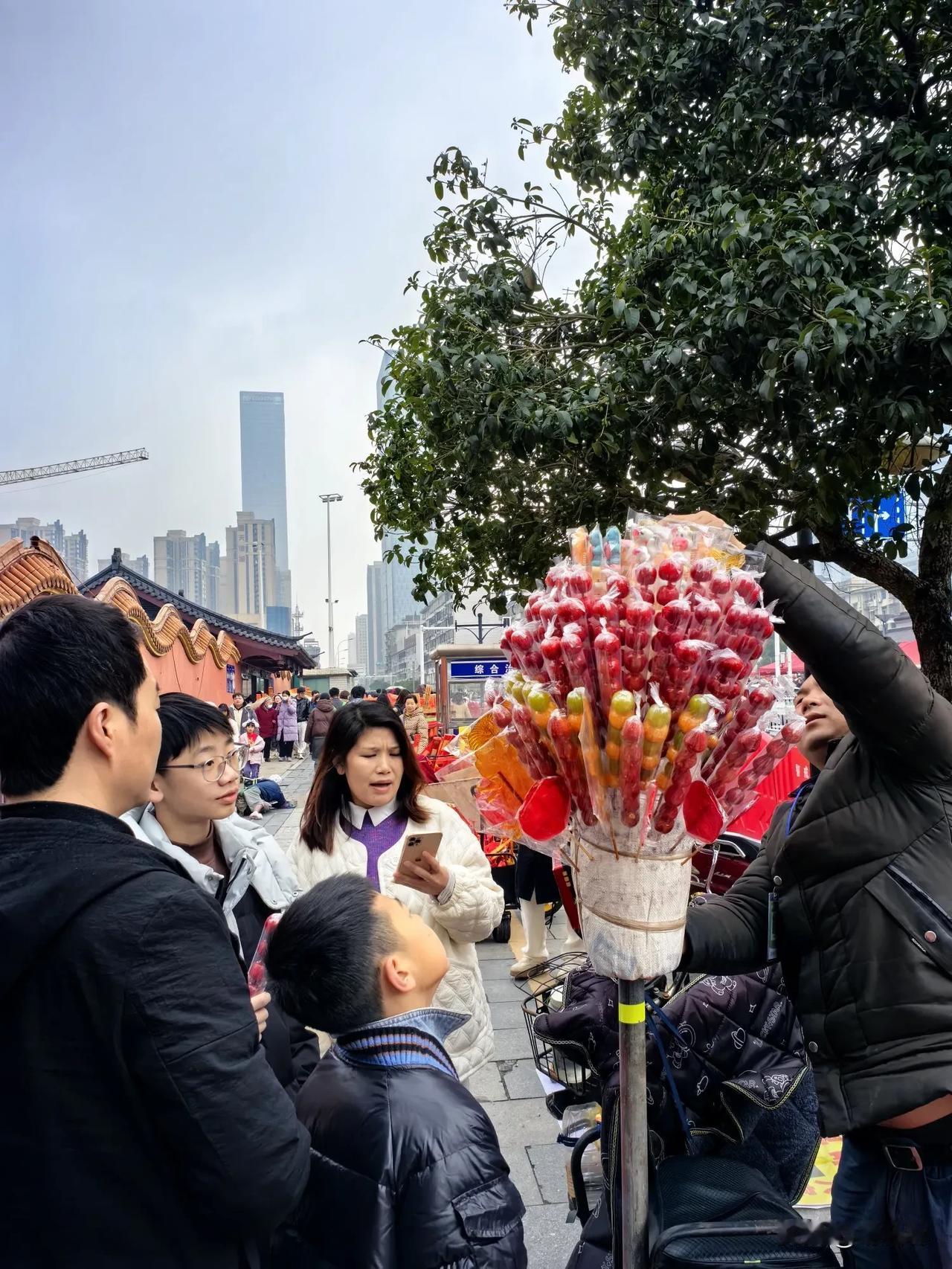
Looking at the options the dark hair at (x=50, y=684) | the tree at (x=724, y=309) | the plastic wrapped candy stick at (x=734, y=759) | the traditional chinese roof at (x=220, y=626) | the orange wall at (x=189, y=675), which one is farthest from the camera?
the traditional chinese roof at (x=220, y=626)

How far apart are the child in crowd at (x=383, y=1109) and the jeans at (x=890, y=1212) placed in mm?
661

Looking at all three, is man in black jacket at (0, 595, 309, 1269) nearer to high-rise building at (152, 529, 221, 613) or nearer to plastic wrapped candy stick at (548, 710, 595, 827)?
plastic wrapped candy stick at (548, 710, 595, 827)

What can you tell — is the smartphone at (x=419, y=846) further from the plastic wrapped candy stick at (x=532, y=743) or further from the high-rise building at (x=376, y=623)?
the high-rise building at (x=376, y=623)

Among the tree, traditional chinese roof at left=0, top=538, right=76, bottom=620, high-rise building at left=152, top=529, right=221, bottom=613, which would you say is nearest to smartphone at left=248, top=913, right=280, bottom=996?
the tree

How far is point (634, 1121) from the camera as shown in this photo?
1.44 m

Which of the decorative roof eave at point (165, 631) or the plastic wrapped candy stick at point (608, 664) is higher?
the decorative roof eave at point (165, 631)

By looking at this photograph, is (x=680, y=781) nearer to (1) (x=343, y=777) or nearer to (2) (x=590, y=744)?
(2) (x=590, y=744)

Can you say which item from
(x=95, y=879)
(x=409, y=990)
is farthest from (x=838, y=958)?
(x=95, y=879)

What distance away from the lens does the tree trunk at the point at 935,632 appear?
5574 millimetres

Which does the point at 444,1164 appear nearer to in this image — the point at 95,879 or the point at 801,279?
the point at 95,879

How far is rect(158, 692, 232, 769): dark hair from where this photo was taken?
2266 mm

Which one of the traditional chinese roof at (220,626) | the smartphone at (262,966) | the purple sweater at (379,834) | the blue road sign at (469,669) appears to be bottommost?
the smartphone at (262,966)

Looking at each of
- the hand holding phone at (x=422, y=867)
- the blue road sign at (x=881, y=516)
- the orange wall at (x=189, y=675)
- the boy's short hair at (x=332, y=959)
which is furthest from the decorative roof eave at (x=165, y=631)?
the blue road sign at (x=881, y=516)

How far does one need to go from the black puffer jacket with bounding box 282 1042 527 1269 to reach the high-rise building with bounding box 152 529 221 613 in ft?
446
